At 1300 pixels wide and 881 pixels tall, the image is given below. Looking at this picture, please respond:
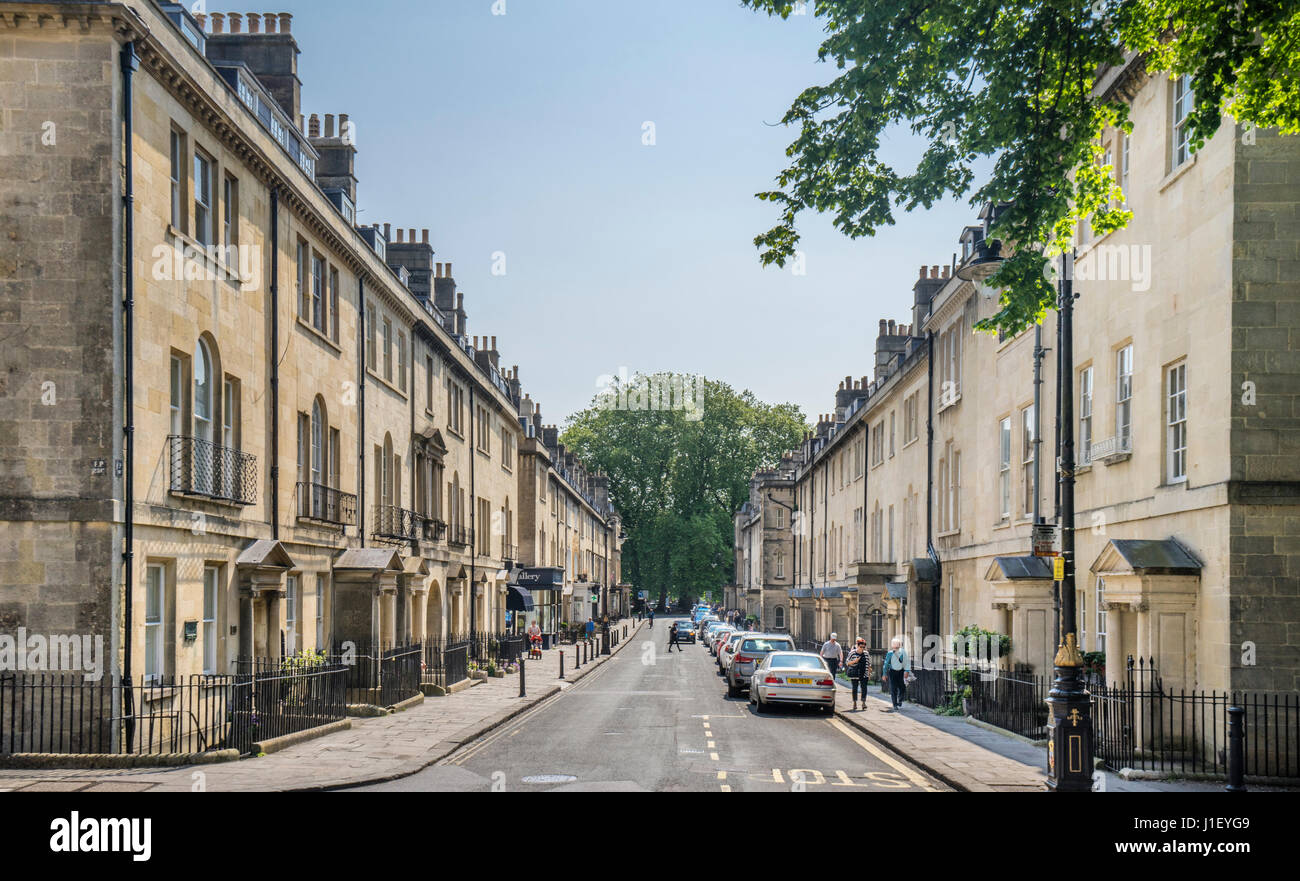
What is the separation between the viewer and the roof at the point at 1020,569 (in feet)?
72.9

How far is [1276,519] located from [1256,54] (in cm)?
621

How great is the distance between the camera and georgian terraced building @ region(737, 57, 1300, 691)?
49.5 ft

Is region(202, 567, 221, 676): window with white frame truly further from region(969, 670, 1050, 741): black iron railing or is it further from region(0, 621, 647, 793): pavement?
region(969, 670, 1050, 741): black iron railing

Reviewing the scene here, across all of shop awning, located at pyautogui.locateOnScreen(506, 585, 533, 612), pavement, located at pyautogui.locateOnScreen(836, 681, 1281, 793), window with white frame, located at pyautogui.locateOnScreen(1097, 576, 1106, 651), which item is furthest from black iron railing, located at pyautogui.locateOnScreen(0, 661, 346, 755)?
shop awning, located at pyautogui.locateOnScreen(506, 585, 533, 612)

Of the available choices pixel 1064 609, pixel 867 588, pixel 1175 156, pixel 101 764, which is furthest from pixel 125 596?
pixel 867 588

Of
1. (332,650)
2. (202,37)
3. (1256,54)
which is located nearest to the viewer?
(1256,54)

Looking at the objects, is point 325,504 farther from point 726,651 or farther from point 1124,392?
point 726,651

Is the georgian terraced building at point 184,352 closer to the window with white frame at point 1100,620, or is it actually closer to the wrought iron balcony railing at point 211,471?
the wrought iron balcony railing at point 211,471

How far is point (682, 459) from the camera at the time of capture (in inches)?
4284

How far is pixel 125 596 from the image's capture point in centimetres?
1570

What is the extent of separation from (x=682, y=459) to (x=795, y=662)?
81.4 metres

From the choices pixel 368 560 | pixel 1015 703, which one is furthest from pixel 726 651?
pixel 1015 703

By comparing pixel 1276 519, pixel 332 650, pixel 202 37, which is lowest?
pixel 332 650

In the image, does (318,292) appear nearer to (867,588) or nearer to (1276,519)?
(1276,519)
